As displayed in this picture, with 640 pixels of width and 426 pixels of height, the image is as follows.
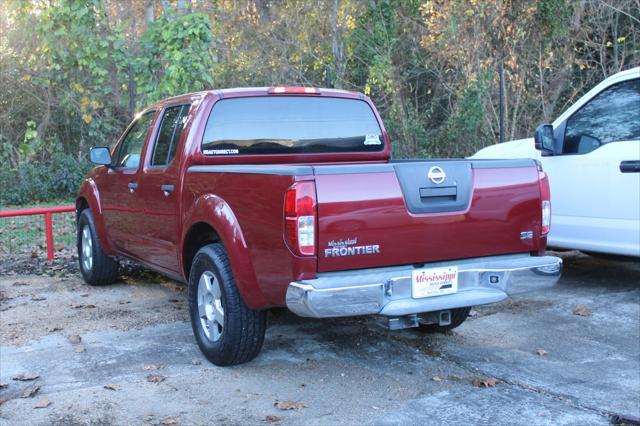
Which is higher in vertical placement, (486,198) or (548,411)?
(486,198)

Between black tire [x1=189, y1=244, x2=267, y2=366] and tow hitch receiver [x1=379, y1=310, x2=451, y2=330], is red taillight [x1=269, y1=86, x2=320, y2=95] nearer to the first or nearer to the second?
black tire [x1=189, y1=244, x2=267, y2=366]

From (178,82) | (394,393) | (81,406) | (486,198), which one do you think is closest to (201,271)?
(81,406)

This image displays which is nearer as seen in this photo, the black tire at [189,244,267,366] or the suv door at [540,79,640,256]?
the black tire at [189,244,267,366]

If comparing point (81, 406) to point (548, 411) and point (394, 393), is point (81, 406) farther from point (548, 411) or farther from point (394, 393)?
point (548, 411)

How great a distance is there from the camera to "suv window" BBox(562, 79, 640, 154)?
22.7ft

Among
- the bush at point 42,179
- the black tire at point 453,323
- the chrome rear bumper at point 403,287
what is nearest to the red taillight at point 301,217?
the chrome rear bumper at point 403,287

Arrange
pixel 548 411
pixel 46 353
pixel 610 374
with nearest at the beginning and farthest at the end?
1. pixel 548 411
2. pixel 610 374
3. pixel 46 353

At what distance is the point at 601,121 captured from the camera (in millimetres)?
7250

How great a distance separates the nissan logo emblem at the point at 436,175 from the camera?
4.64 meters

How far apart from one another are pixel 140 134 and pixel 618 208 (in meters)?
4.44

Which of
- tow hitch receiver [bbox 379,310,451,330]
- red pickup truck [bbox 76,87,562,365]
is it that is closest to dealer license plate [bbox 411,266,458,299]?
red pickup truck [bbox 76,87,562,365]

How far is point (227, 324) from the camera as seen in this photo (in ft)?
16.2

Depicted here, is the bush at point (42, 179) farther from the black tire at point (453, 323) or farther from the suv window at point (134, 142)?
the black tire at point (453, 323)

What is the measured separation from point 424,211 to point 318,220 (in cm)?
73
